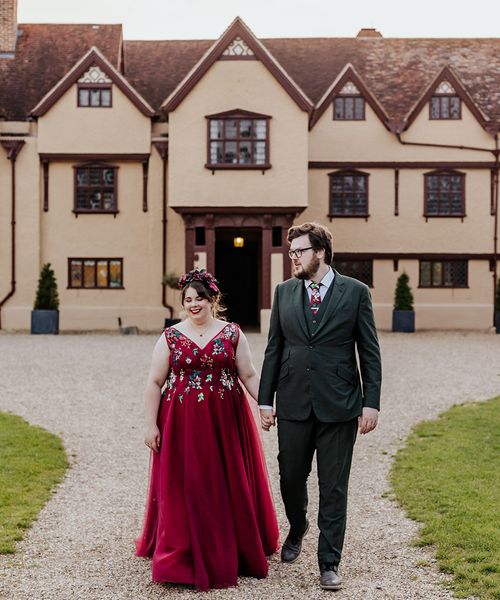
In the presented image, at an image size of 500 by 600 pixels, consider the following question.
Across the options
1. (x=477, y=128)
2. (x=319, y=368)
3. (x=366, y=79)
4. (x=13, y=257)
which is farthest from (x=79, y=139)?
(x=319, y=368)

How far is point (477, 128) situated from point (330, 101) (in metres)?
5.20

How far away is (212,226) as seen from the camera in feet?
79.9

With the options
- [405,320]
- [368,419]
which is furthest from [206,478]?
[405,320]

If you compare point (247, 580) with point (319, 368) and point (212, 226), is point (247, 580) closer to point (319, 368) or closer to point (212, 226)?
point (319, 368)

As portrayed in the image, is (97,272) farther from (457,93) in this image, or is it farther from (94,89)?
(457,93)

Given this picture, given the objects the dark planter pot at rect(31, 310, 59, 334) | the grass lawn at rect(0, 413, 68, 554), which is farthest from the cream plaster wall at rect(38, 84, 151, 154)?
the grass lawn at rect(0, 413, 68, 554)

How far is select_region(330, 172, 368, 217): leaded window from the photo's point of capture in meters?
27.2

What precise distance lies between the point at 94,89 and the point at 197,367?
2196 centimetres

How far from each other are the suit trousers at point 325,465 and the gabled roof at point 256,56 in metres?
20.1

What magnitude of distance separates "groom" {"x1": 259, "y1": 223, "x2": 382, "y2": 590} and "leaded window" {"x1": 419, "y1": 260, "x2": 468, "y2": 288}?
2276cm

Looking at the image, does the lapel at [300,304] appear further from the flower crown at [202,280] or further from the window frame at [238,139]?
the window frame at [238,139]

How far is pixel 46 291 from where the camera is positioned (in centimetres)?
2444

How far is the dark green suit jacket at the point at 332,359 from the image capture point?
16.3 ft

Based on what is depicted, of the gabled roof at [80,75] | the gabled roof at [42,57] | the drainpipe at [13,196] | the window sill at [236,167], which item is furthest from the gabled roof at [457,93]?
the drainpipe at [13,196]
